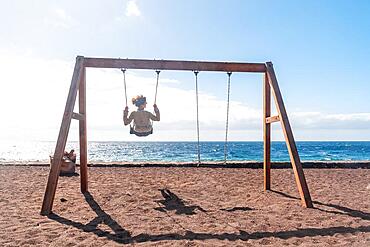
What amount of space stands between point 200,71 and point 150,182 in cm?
309

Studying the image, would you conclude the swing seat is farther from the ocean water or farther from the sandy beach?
the ocean water

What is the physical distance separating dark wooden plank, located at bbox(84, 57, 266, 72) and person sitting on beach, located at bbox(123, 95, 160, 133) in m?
0.95

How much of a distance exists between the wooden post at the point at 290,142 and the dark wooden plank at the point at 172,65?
1.38 ft

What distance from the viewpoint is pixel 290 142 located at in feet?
21.4

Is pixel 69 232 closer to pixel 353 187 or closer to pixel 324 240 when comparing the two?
pixel 324 240

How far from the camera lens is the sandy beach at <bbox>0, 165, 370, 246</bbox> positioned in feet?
14.2

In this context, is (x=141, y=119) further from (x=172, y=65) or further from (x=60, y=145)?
(x=60, y=145)

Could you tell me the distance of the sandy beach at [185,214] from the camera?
434cm

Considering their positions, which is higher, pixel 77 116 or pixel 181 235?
pixel 77 116

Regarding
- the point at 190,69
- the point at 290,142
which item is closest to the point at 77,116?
the point at 190,69

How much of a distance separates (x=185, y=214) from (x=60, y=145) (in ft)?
7.20

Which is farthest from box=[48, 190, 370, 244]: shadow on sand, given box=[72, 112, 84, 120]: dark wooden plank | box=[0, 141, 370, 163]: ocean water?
box=[0, 141, 370, 163]: ocean water

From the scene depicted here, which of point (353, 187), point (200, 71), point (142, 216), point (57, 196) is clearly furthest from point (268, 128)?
point (57, 196)

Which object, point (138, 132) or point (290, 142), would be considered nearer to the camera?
point (290, 142)
